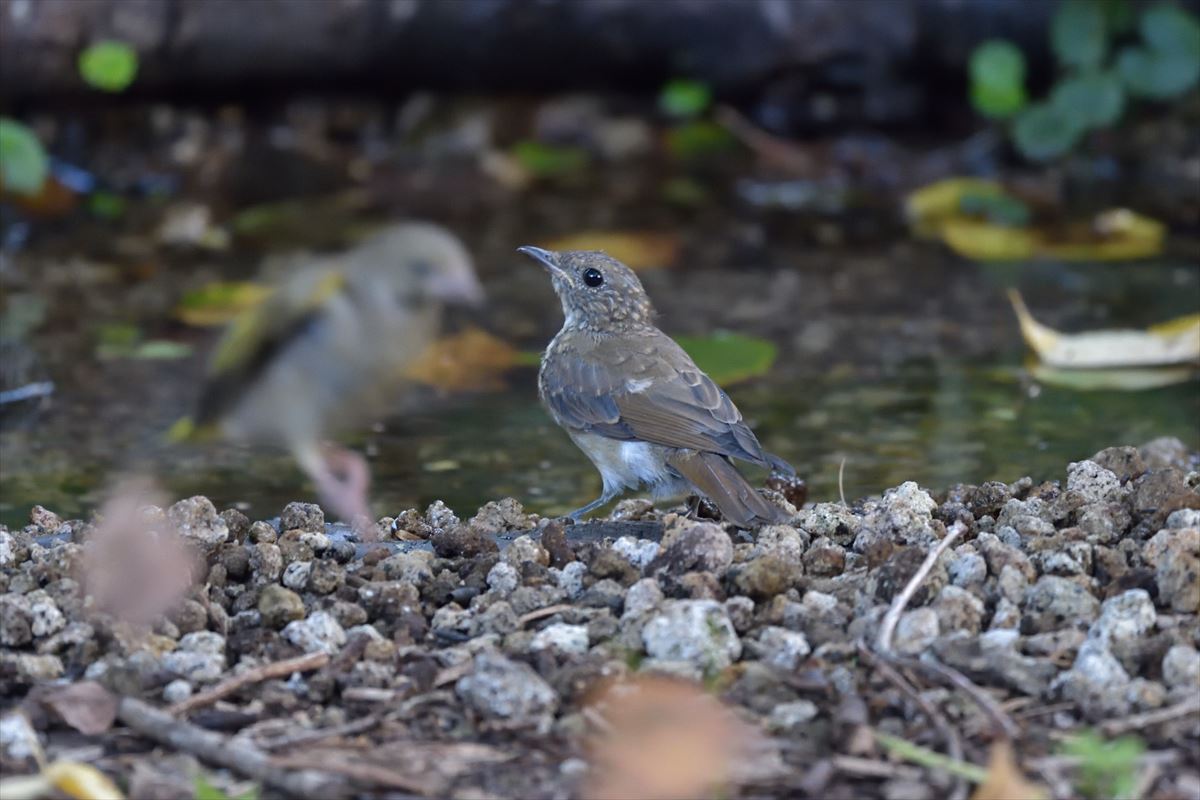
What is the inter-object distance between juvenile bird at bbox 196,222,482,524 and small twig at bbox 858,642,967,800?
2131 millimetres

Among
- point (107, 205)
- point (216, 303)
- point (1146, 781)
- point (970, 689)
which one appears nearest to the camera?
point (1146, 781)

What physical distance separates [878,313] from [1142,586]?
3.64 m

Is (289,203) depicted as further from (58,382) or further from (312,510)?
(312,510)

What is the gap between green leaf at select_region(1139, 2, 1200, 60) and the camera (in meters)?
8.26

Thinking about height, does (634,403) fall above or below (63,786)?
above

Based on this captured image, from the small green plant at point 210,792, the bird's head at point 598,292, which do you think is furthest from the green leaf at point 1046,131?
the small green plant at point 210,792

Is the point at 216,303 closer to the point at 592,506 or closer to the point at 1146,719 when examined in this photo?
the point at 592,506

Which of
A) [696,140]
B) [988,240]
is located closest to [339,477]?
[988,240]

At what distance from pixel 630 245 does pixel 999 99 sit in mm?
2091

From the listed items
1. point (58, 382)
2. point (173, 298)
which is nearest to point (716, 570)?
point (58, 382)

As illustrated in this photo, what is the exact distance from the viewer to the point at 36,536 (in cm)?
439

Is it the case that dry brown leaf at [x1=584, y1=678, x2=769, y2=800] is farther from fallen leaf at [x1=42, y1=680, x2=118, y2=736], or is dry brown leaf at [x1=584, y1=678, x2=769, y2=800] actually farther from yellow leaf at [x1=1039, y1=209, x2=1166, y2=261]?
yellow leaf at [x1=1039, y1=209, x2=1166, y2=261]

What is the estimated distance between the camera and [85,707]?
327cm

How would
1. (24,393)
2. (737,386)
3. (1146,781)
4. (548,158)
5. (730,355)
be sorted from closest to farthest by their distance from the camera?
(1146,781) < (24,393) < (737,386) < (730,355) < (548,158)
